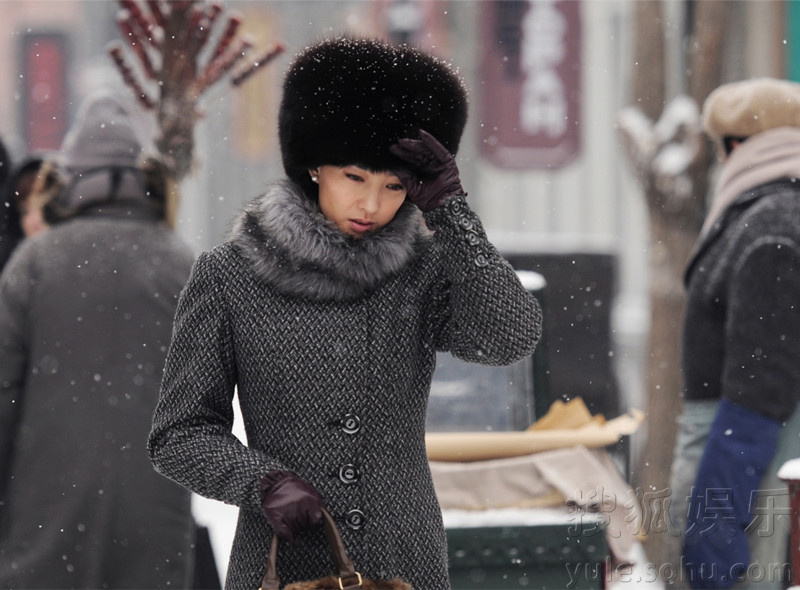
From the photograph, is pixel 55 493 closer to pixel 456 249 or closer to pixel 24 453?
pixel 24 453

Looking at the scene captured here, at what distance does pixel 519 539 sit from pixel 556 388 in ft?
14.2

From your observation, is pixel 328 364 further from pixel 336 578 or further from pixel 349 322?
pixel 336 578

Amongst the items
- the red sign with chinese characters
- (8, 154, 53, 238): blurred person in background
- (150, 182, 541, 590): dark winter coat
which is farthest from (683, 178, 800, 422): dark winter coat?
the red sign with chinese characters

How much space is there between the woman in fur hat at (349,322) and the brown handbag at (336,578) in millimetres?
143

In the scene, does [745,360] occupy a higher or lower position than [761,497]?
higher

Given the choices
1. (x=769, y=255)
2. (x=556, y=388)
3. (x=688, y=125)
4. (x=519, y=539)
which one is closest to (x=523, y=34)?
(x=556, y=388)

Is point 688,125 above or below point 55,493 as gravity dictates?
above

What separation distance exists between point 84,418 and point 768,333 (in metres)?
2.11

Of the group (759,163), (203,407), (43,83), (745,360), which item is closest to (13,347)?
(203,407)

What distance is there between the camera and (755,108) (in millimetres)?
4301

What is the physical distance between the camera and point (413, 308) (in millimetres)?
2344

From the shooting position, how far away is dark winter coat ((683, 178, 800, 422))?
12.8 ft

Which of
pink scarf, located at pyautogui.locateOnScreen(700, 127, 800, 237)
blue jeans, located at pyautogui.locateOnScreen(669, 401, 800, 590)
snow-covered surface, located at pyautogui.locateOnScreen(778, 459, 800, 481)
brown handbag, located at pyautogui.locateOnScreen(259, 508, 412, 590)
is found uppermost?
pink scarf, located at pyautogui.locateOnScreen(700, 127, 800, 237)

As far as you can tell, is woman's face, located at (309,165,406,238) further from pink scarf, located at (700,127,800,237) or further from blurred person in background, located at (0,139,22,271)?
blurred person in background, located at (0,139,22,271)
